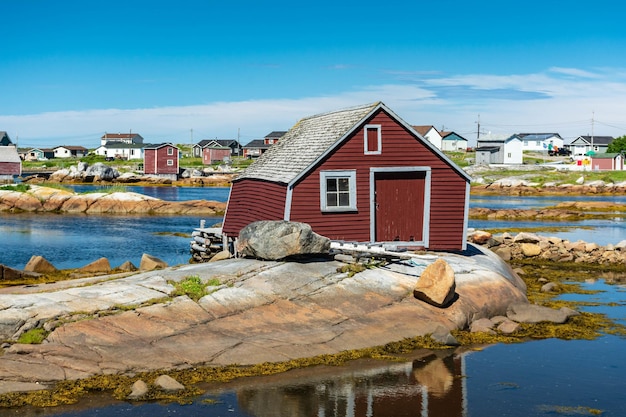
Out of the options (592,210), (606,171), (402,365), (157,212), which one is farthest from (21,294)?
(606,171)

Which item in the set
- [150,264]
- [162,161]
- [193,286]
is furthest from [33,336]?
[162,161]

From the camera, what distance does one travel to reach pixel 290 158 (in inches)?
1055

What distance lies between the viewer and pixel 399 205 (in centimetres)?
2577

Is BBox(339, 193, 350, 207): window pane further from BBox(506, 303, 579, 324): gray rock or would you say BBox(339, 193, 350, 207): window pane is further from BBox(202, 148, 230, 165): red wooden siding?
BBox(202, 148, 230, 165): red wooden siding

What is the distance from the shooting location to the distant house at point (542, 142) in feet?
534

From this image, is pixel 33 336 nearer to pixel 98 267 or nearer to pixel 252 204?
pixel 98 267

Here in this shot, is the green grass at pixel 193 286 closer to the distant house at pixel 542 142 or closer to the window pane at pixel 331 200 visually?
the window pane at pixel 331 200

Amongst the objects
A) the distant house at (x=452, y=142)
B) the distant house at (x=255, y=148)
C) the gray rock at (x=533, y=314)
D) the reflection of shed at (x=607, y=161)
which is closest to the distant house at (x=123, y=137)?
the distant house at (x=255, y=148)

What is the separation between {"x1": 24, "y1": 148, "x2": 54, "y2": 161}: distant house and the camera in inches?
6844

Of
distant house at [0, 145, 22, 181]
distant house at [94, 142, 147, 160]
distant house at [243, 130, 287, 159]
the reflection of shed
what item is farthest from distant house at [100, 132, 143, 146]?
the reflection of shed

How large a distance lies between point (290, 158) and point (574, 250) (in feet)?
55.6

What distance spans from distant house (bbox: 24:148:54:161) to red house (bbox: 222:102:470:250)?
159 metres

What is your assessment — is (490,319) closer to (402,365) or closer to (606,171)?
(402,365)

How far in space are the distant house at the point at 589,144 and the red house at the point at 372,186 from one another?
134228 mm
